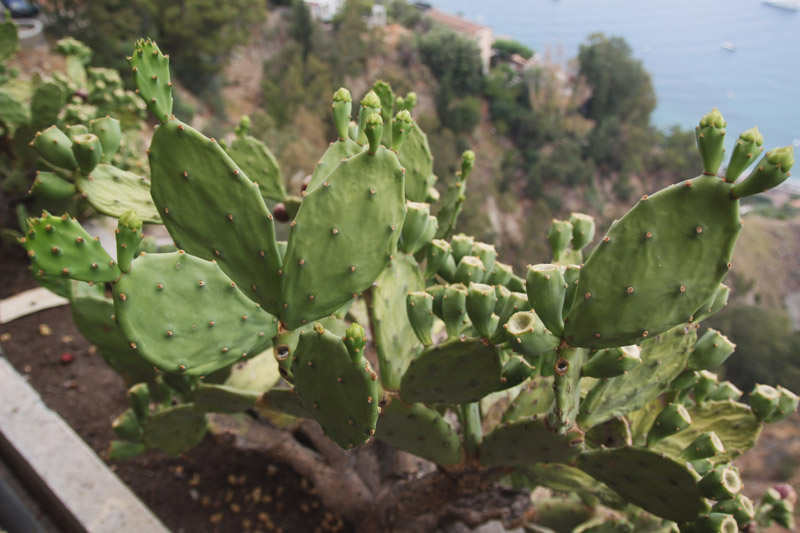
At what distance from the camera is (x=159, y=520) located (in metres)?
1.60

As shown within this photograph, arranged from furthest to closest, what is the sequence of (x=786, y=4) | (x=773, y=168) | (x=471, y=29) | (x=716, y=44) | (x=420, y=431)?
(x=471, y=29)
(x=716, y=44)
(x=786, y=4)
(x=420, y=431)
(x=773, y=168)

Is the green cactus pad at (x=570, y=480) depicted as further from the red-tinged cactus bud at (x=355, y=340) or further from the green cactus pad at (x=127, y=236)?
the green cactus pad at (x=127, y=236)

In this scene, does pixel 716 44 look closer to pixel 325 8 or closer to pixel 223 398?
pixel 223 398

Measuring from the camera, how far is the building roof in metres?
16.9

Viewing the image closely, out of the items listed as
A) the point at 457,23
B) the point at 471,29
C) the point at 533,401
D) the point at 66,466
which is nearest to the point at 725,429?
the point at 533,401

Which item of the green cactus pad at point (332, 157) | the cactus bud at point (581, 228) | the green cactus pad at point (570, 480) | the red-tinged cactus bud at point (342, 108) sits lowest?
the green cactus pad at point (570, 480)

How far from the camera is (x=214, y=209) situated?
88cm

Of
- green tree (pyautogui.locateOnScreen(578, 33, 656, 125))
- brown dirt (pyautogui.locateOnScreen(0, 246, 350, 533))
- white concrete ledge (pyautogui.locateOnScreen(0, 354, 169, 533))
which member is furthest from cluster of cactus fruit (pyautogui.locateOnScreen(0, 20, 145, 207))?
green tree (pyautogui.locateOnScreen(578, 33, 656, 125))

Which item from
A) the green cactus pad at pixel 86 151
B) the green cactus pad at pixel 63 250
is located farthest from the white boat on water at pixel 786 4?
the green cactus pad at pixel 63 250

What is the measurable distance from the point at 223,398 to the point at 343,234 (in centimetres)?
59

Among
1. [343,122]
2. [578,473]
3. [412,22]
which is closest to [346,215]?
[343,122]

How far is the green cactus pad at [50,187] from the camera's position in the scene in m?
1.20

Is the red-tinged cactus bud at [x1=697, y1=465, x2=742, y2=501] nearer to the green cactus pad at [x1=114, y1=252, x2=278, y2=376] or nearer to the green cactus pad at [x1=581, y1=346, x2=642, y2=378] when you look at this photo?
the green cactus pad at [x1=581, y1=346, x2=642, y2=378]

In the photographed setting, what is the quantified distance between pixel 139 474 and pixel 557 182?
13.9 m
